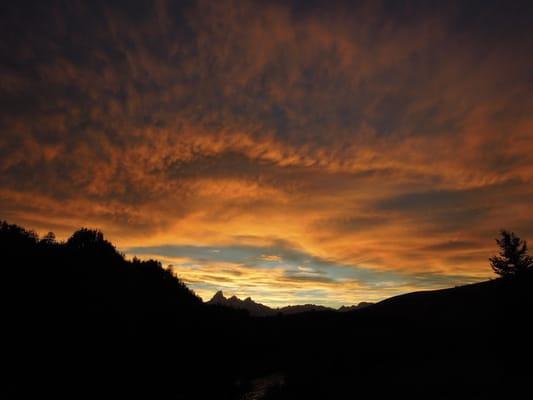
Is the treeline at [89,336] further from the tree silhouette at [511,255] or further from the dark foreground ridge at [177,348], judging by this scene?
the tree silhouette at [511,255]

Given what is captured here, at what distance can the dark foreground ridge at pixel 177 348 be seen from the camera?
66.5 feet

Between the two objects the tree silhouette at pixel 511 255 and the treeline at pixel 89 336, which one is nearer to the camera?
the treeline at pixel 89 336

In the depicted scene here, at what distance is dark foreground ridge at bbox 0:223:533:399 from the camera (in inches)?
798

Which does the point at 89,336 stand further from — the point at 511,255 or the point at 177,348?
the point at 511,255

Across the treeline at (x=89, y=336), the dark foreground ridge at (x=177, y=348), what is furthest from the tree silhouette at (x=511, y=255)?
the treeline at (x=89, y=336)

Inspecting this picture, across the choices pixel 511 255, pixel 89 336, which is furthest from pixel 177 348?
pixel 511 255

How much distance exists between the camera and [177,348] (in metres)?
40.2

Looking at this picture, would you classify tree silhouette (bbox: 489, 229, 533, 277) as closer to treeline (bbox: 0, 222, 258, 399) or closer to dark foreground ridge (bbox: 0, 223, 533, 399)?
dark foreground ridge (bbox: 0, 223, 533, 399)

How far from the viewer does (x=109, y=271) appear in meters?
48.2

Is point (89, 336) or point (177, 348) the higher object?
point (89, 336)

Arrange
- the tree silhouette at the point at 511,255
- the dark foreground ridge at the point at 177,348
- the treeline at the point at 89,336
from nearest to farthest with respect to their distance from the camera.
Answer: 1. the dark foreground ridge at the point at 177,348
2. the treeline at the point at 89,336
3. the tree silhouette at the point at 511,255

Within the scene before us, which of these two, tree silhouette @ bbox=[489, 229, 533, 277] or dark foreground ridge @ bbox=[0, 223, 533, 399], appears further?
tree silhouette @ bbox=[489, 229, 533, 277]

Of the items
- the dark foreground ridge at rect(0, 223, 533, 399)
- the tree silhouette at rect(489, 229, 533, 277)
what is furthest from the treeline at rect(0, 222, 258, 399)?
the tree silhouette at rect(489, 229, 533, 277)

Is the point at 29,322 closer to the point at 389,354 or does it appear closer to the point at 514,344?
the point at 389,354
